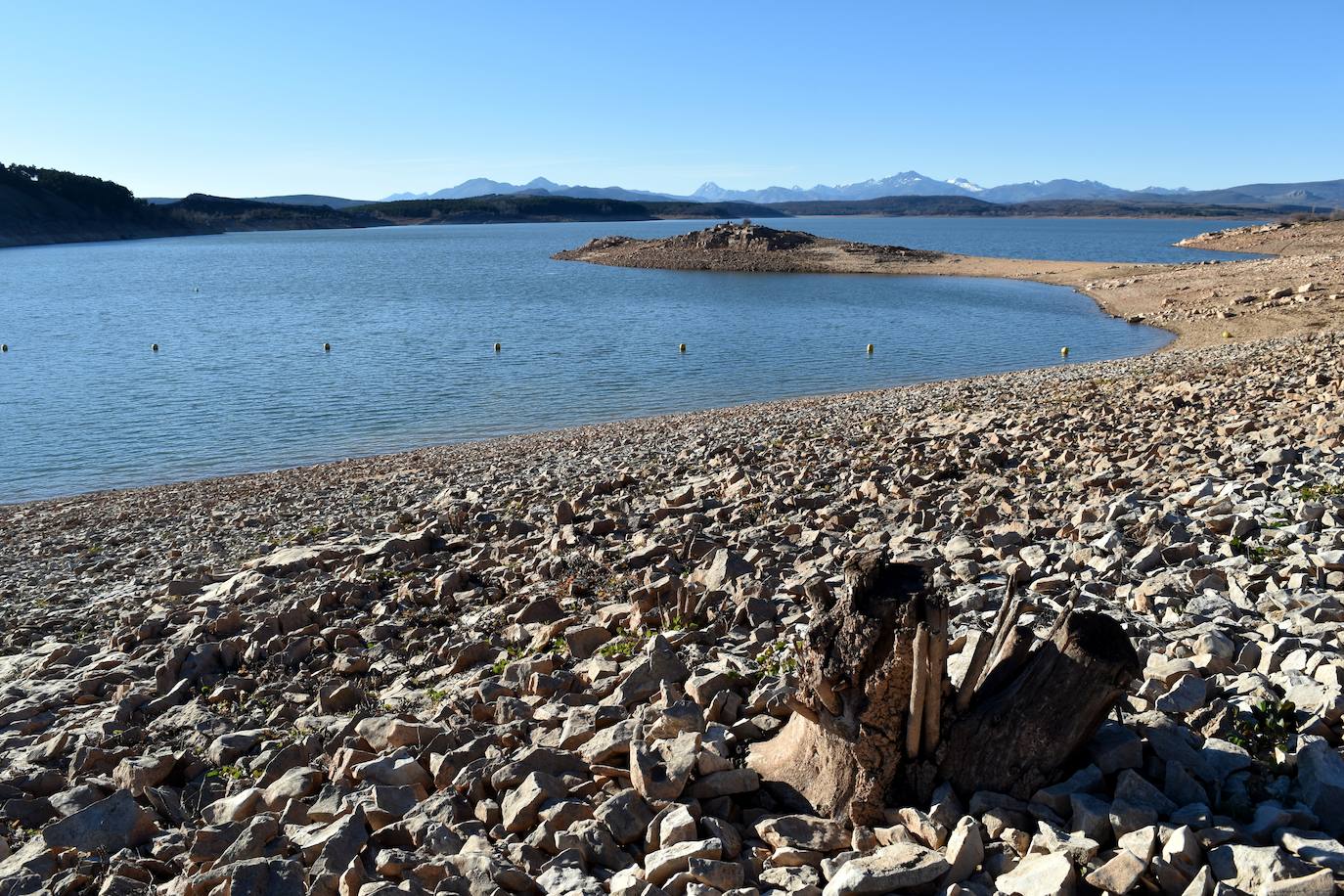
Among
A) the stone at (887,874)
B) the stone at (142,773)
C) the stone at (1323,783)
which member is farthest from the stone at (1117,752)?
the stone at (142,773)

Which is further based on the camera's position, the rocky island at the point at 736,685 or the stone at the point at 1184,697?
the stone at the point at 1184,697

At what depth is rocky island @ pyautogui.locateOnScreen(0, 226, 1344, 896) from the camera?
421cm

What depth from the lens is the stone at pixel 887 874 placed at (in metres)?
3.80

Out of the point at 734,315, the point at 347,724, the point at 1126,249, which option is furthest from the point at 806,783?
the point at 1126,249

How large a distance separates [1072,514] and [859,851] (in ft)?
17.8

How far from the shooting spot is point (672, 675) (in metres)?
6.07

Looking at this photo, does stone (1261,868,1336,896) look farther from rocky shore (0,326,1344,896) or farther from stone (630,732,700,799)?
stone (630,732,700,799)

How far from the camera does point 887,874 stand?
12.5 ft

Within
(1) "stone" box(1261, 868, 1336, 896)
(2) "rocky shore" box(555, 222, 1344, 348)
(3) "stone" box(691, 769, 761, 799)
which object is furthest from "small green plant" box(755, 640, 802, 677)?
(2) "rocky shore" box(555, 222, 1344, 348)

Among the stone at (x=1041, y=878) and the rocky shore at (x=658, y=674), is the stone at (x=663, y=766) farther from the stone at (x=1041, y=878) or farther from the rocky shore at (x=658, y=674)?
the stone at (x=1041, y=878)

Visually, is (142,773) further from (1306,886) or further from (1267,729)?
(1267,729)

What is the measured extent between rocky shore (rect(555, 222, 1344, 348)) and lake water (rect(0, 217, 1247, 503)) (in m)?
2.64

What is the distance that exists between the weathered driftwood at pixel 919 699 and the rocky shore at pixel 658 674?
0.42 ft

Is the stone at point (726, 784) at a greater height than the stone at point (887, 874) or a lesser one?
lesser
